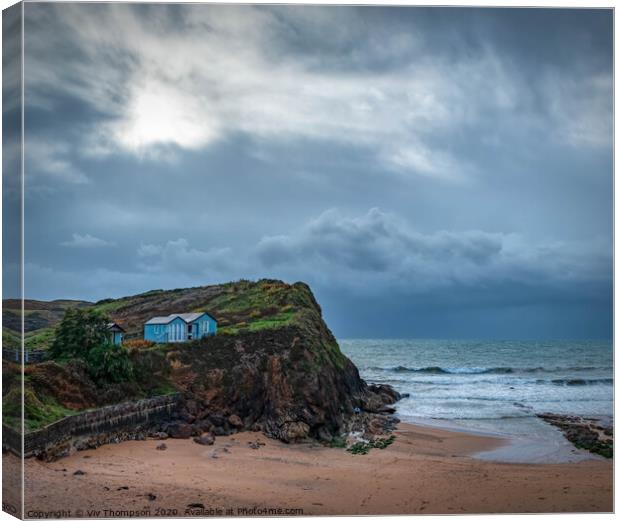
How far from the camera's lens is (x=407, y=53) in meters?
10.3

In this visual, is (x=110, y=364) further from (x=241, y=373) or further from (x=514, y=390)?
(x=514, y=390)

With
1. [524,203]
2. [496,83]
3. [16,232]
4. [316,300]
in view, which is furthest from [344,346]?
[16,232]

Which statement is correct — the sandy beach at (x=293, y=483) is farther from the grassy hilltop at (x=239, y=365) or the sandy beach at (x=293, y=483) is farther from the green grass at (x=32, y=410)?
the grassy hilltop at (x=239, y=365)

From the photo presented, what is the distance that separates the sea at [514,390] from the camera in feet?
35.8

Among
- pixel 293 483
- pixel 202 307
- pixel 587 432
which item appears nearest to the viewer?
pixel 293 483

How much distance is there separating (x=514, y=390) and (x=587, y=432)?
2344 mm

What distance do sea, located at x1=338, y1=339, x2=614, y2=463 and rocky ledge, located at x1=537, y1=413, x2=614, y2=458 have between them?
105mm

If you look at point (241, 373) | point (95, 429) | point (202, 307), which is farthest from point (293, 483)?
point (202, 307)

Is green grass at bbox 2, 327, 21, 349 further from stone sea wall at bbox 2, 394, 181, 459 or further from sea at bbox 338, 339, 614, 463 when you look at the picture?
sea at bbox 338, 339, 614, 463

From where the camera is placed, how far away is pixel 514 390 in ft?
43.6

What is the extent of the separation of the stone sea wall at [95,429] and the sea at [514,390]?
3.87 meters

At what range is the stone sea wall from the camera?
9466 millimetres

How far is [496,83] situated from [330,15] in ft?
9.36

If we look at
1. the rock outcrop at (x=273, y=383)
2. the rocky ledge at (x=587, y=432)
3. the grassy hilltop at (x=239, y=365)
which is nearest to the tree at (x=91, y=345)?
the grassy hilltop at (x=239, y=365)
